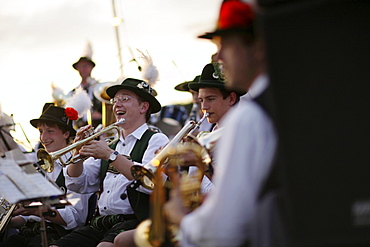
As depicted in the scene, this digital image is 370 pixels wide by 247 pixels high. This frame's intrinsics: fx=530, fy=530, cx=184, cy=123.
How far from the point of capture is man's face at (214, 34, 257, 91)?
2.35 m

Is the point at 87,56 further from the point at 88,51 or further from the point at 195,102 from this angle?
the point at 195,102

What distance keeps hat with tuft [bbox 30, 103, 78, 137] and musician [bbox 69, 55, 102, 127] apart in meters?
1.74

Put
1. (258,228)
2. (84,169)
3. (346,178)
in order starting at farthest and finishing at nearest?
(84,169), (258,228), (346,178)

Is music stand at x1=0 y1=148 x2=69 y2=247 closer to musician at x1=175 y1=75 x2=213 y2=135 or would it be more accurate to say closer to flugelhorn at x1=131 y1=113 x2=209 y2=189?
flugelhorn at x1=131 y1=113 x2=209 y2=189

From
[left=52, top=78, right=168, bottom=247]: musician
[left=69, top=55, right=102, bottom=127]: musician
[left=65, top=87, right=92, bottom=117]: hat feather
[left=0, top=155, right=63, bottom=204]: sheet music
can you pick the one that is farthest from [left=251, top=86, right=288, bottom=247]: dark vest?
[left=69, top=55, right=102, bottom=127]: musician

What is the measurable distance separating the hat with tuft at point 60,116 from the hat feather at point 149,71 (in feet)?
3.52

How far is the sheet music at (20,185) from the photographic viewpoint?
3613mm

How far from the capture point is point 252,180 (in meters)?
2.13

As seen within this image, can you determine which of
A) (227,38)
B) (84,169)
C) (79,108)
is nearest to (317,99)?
(227,38)

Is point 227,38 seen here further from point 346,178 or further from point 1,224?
→ point 1,224

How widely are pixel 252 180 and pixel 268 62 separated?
0.47 meters

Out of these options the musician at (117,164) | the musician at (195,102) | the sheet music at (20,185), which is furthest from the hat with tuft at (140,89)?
the sheet music at (20,185)

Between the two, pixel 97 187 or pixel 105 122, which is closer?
pixel 97 187

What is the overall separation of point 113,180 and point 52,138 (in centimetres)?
157
